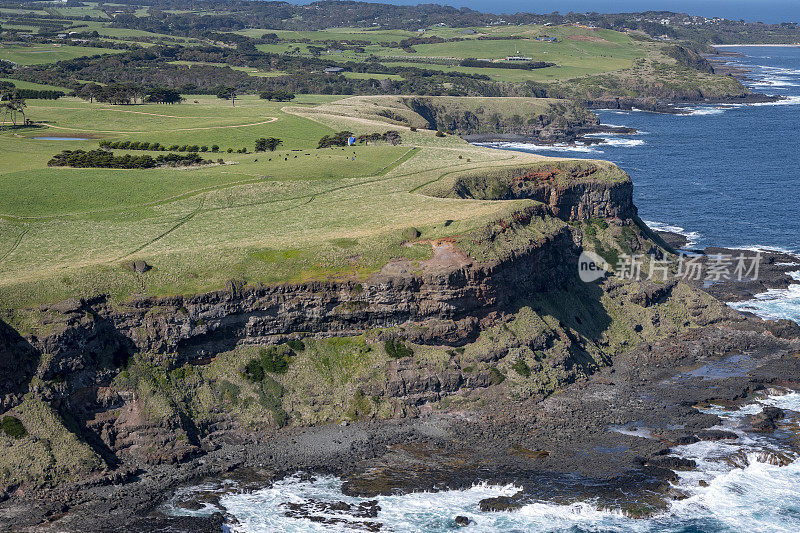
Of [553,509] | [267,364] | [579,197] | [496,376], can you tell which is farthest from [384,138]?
[553,509]

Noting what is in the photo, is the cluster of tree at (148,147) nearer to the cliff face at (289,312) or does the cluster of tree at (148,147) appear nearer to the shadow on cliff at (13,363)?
the cliff face at (289,312)

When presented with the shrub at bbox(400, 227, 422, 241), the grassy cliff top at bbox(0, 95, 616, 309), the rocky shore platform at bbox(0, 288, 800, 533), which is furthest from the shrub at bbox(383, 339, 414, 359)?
the shrub at bbox(400, 227, 422, 241)

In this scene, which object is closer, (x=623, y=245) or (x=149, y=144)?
(x=623, y=245)

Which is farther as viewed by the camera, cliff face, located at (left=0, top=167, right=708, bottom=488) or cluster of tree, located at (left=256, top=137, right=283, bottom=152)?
cluster of tree, located at (left=256, top=137, right=283, bottom=152)

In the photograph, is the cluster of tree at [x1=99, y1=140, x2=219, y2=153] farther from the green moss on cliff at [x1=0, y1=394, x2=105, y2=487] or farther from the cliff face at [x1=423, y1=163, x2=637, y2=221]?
the green moss on cliff at [x1=0, y1=394, x2=105, y2=487]

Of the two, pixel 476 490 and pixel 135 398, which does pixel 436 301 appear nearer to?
pixel 476 490

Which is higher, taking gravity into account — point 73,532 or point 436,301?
point 436,301

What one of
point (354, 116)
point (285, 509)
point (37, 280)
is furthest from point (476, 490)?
point (354, 116)
